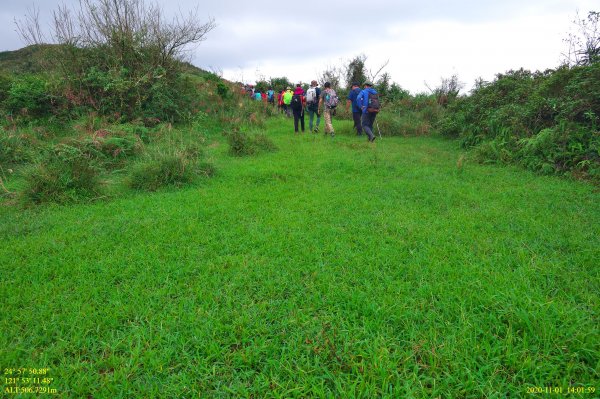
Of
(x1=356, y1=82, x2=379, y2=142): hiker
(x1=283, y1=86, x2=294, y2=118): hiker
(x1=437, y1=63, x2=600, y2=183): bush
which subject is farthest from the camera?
(x1=283, y1=86, x2=294, y2=118): hiker

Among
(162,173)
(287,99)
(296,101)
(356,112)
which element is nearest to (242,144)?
(162,173)

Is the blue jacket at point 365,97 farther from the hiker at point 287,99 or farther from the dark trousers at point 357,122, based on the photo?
the hiker at point 287,99

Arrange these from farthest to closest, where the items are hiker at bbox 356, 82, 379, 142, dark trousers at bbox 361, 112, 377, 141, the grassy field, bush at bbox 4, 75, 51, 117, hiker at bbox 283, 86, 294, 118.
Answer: hiker at bbox 283, 86, 294, 118 → dark trousers at bbox 361, 112, 377, 141 → hiker at bbox 356, 82, 379, 142 → bush at bbox 4, 75, 51, 117 → the grassy field

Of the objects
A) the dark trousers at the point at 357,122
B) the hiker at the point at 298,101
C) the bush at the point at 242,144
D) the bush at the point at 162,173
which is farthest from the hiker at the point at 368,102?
the bush at the point at 162,173

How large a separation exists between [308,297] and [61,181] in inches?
177

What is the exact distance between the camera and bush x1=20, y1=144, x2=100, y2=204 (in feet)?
14.4

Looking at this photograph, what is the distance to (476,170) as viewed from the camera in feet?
19.9

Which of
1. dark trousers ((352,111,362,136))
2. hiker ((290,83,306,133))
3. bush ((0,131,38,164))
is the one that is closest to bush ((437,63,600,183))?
dark trousers ((352,111,362,136))

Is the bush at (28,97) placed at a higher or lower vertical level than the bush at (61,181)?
higher

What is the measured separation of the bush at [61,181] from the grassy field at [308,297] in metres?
0.30

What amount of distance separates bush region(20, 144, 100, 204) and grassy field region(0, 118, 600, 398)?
303mm

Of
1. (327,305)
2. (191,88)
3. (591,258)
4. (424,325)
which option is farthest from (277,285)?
(191,88)

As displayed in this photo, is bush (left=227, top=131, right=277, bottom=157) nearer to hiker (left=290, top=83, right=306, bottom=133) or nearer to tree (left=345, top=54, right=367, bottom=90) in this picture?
hiker (left=290, top=83, right=306, bottom=133)

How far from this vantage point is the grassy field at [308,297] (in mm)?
1703
